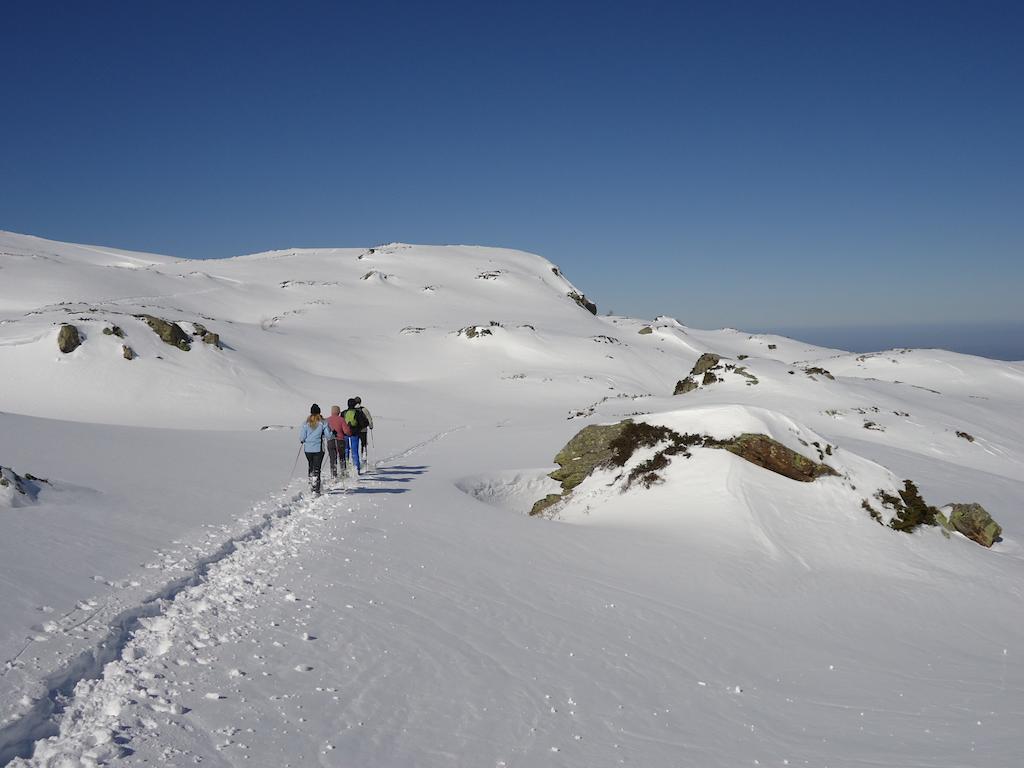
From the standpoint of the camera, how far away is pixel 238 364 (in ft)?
124

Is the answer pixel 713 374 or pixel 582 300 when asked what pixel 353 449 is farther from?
pixel 582 300

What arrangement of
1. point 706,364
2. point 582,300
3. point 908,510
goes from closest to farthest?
point 908,510
point 706,364
point 582,300

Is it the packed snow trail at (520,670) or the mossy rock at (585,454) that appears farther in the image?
the mossy rock at (585,454)

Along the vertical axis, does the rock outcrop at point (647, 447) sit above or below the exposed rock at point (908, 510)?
above

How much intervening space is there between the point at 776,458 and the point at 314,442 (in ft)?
35.4

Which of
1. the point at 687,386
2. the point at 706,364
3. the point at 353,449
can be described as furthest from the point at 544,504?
the point at 706,364

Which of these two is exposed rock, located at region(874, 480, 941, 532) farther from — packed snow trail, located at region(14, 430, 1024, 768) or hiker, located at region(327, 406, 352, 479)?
hiker, located at region(327, 406, 352, 479)

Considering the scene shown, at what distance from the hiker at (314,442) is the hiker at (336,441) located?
28.1 inches

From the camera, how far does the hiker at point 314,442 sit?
1402 cm

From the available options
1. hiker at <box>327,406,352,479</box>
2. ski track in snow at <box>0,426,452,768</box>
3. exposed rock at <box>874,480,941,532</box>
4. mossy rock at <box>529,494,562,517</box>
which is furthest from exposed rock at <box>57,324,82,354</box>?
exposed rock at <box>874,480,941,532</box>

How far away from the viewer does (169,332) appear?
3684cm

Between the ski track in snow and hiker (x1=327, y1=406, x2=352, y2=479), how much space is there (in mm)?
6329

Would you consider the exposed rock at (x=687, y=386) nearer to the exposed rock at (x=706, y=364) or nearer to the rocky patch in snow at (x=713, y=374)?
the rocky patch in snow at (x=713, y=374)

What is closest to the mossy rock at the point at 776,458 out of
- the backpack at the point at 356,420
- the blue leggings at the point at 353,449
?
the blue leggings at the point at 353,449
